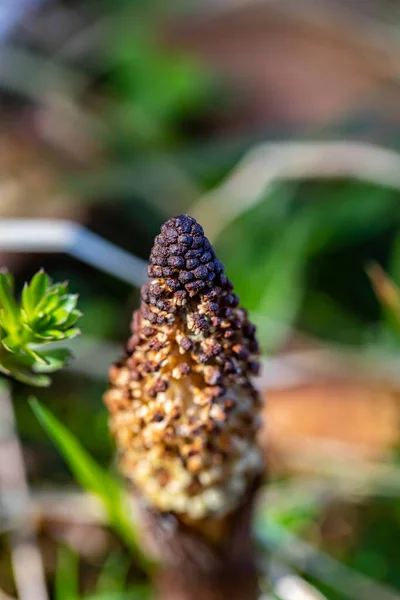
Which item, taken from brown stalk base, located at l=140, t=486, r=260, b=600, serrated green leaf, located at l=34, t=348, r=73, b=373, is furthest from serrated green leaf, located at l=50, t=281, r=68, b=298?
brown stalk base, located at l=140, t=486, r=260, b=600

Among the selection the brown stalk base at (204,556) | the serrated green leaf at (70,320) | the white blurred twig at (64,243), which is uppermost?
the white blurred twig at (64,243)

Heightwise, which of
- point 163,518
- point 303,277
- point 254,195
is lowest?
point 163,518

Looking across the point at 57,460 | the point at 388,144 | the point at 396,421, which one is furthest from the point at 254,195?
the point at 57,460

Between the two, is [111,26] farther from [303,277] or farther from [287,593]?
[287,593]

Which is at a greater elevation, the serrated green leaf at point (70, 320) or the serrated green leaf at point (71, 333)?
the serrated green leaf at point (70, 320)

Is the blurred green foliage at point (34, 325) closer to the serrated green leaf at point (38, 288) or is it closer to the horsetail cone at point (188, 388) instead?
the serrated green leaf at point (38, 288)

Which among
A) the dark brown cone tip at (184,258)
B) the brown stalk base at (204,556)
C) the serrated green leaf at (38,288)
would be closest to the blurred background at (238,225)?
the brown stalk base at (204,556)

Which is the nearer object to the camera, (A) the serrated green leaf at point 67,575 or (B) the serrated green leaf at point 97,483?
(B) the serrated green leaf at point 97,483
